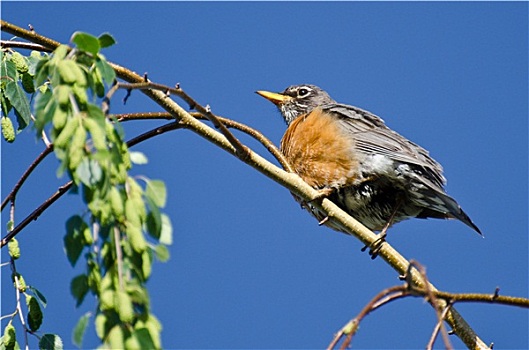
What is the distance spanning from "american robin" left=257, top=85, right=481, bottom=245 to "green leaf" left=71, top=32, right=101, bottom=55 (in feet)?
9.55

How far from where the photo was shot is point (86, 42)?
2.00m

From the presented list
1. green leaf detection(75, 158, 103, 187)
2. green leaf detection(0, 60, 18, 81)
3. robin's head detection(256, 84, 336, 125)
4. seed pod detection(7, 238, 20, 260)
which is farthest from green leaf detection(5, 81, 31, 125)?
robin's head detection(256, 84, 336, 125)

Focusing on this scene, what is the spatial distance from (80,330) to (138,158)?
16.1 inches

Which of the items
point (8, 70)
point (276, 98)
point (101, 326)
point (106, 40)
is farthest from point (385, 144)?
point (101, 326)

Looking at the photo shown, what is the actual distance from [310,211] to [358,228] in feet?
5.19

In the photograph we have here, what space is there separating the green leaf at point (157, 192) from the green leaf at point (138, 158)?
5 cm

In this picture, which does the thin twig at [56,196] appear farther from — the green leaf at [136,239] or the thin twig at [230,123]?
the green leaf at [136,239]

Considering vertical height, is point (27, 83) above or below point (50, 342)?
above

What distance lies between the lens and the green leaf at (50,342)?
2830 millimetres

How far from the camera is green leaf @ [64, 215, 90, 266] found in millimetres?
1792

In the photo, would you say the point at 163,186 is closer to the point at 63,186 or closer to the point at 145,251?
the point at 145,251

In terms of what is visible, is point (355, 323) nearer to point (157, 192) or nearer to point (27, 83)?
point (157, 192)

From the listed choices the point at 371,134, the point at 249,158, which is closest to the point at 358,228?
the point at 249,158

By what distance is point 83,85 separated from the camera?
73.5 inches
